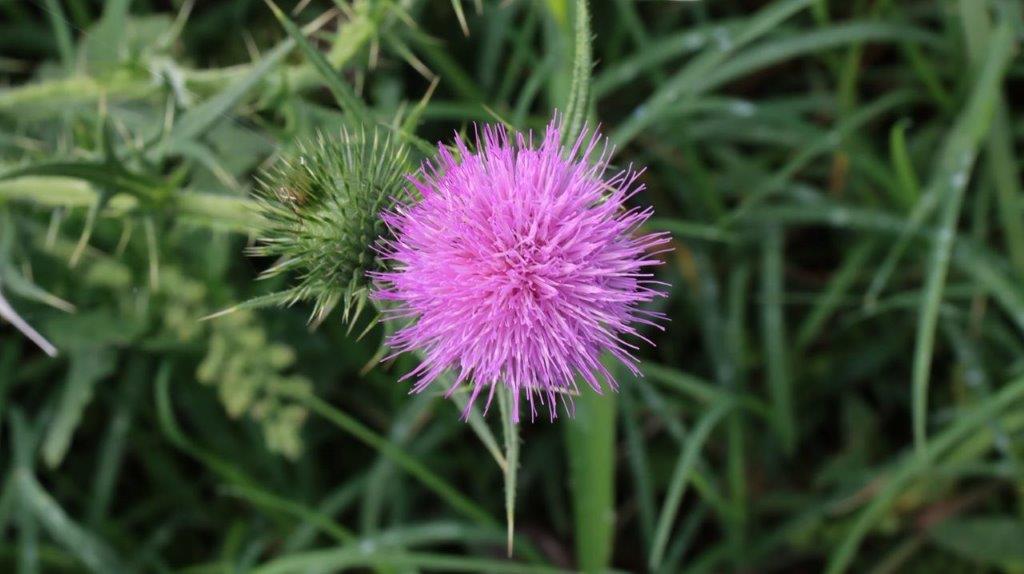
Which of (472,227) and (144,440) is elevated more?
(472,227)

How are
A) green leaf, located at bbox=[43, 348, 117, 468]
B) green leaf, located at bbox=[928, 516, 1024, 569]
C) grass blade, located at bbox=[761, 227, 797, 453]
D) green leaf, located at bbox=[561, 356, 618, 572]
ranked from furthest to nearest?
grass blade, located at bbox=[761, 227, 797, 453] < green leaf, located at bbox=[928, 516, 1024, 569] < green leaf, located at bbox=[43, 348, 117, 468] < green leaf, located at bbox=[561, 356, 618, 572]

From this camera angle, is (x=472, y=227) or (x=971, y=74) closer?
(x=472, y=227)

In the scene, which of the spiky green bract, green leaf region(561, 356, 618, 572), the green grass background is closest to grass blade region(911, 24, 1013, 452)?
the green grass background

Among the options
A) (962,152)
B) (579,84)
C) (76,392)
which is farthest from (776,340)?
(76,392)

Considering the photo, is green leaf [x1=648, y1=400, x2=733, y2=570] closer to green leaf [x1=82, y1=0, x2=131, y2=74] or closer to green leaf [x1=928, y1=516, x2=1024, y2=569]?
green leaf [x1=928, y1=516, x2=1024, y2=569]

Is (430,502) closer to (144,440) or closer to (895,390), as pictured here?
(144,440)

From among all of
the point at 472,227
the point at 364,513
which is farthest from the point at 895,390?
the point at 472,227

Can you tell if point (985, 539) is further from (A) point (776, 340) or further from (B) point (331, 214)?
(B) point (331, 214)
